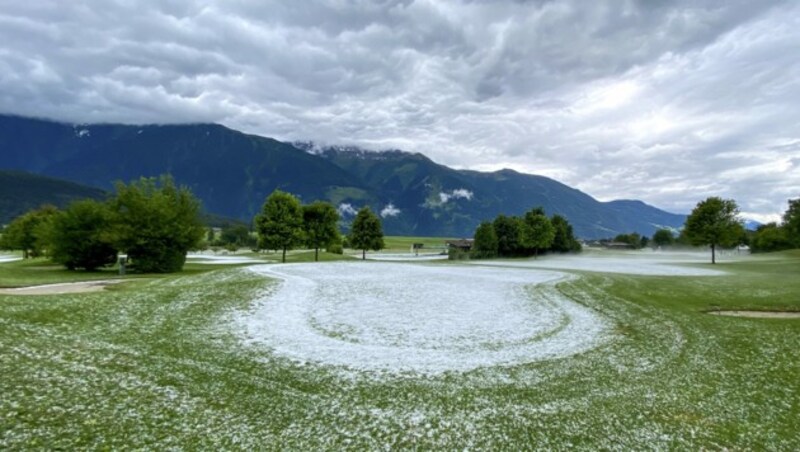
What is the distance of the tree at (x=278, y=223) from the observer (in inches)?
2931

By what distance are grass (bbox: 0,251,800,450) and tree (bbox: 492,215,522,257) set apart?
93.5 m

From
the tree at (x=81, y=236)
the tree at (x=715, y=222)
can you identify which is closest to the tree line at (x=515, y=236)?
the tree at (x=715, y=222)

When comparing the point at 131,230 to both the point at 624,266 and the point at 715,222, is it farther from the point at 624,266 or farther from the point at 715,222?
the point at 715,222

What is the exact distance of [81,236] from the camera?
60938 mm

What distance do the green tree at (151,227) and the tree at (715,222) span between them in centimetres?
9707

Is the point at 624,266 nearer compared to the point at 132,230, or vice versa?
the point at 132,230

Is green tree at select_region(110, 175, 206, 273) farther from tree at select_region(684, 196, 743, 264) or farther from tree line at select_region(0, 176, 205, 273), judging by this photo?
tree at select_region(684, 196, 743, 264)

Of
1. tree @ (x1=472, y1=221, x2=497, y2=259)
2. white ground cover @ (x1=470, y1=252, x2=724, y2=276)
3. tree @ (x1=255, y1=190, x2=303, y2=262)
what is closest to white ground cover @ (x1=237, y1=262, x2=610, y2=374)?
white ground cover @ (x1=470, y1=252, x2=724, y2=276)

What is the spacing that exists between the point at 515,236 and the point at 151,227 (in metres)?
92.0

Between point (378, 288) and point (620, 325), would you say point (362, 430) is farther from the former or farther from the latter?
point (378, 288)

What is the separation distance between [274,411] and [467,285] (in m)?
32.0

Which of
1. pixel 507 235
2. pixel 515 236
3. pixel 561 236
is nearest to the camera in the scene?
pixel 515 236

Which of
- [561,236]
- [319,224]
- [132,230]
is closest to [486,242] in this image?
[561,236]

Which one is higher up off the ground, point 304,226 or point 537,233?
point 537,233
